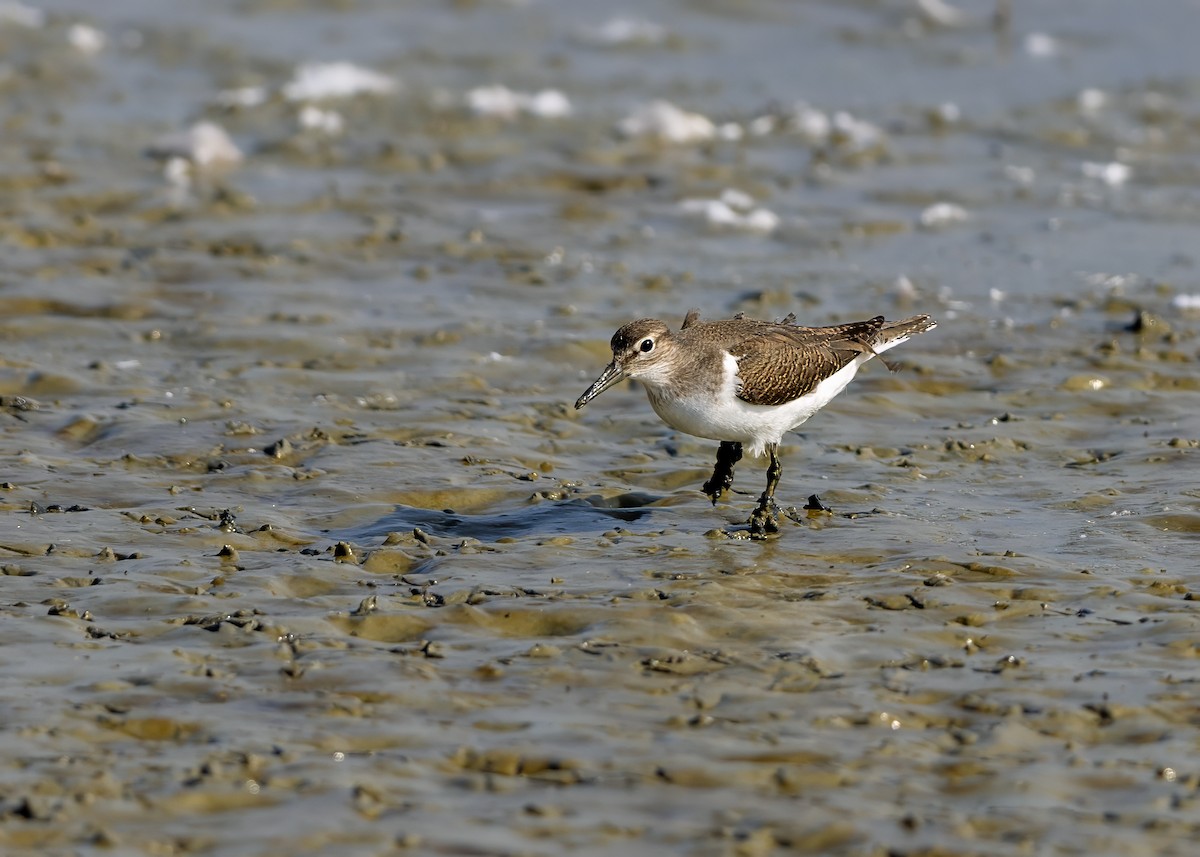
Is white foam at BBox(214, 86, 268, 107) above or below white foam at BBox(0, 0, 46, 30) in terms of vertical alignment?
below

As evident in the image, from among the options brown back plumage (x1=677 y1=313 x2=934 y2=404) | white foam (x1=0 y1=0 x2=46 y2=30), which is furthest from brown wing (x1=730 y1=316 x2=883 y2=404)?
white foam (x1=0 y1=0 x2=46 y2=30)

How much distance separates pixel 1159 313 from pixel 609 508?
19.2 feet

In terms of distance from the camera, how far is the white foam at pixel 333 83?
19.7m

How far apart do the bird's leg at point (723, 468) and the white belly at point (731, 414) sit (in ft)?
0.46

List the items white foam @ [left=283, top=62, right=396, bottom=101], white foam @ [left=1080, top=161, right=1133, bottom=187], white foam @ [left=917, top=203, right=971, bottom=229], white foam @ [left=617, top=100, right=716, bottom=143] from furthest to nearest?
white foam @ [left=283, top=62, right=396, bottom=101] < white foam @ [left=617, top=100, right=716, bottom=143] < white foam @ [left=1080, top=161, right=1133, bottom=187] < white foam @ [left=917, top=203, right=971, bottom=229]

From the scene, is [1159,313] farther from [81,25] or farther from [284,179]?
[81,25]

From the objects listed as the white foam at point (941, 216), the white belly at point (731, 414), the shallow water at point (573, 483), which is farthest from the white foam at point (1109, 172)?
the white belly at point (731, 414)

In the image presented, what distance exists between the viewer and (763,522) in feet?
30.7

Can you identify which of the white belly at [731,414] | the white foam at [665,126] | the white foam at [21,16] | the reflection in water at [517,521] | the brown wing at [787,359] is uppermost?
the white foam at [21,16]

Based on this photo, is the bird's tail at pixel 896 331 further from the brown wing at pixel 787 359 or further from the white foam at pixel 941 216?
the white foam at pixel 941 216

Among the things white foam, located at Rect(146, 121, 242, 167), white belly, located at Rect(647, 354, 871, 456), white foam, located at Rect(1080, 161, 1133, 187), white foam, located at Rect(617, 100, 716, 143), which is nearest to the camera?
white belly, located at Rect(647, 354, 871, 456)

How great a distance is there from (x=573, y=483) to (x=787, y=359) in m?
1.55

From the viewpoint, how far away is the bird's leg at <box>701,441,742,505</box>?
9.84 meters

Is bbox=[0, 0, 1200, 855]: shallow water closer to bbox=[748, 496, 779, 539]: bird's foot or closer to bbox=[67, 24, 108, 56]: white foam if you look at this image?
bbox=[748, 496, 779, 539]: bird's foot
